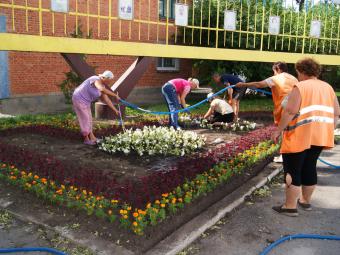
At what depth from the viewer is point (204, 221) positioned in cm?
411

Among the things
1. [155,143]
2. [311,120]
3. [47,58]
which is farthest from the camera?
[47,58]

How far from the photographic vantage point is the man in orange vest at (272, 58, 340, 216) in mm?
4191

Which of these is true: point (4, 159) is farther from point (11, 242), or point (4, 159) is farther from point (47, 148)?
point (11, 242)

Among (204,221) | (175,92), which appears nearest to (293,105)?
(204,221)

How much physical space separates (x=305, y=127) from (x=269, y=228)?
1.14 metres

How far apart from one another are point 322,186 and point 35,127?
18.9ft

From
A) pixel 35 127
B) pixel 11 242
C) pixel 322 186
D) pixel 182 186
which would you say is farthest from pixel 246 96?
pixel 11 242

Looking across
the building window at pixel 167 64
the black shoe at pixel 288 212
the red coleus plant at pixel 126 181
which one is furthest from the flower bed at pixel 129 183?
the building window at pixel 167 64

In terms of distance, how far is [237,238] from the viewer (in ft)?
12.6

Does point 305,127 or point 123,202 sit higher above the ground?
point 305,127

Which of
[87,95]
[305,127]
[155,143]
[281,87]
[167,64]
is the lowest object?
[155,143]

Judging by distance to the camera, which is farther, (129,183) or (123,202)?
(129,183)

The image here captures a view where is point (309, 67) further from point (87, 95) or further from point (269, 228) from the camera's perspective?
point (87, 95)

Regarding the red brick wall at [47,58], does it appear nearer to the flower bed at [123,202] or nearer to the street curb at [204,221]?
the flower bed at [123,202]
